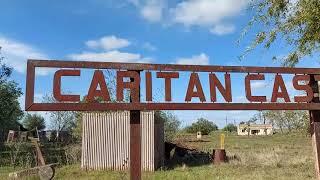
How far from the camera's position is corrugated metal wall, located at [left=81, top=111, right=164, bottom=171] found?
68.8 ft

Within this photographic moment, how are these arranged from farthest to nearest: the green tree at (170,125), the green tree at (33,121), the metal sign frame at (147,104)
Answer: the green tree at (33,121)
the green tree at (170,125)
the metal sign frame at (147,104)

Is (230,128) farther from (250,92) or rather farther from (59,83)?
(59,83)

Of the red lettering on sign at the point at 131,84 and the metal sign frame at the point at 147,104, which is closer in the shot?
the metal sign frame at the point at 147,104

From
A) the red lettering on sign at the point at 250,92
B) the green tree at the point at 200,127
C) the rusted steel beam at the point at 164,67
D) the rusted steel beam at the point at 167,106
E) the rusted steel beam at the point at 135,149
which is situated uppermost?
the green tree at the point at 200,127

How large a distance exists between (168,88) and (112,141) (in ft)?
40.1

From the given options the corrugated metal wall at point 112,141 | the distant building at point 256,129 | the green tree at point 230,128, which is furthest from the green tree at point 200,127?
the corrugated metal wall at point 112,141

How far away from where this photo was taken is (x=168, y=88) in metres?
9.28

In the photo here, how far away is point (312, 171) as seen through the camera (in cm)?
1894

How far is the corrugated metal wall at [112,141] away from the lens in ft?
68.8

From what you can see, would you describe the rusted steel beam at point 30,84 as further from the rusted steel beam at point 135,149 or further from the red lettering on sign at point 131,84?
the rusted steel beam at point 135,149

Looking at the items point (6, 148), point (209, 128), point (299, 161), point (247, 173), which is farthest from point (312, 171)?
point (209, 128)

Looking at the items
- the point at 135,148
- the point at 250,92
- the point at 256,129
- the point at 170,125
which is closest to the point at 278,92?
the point at 250,92

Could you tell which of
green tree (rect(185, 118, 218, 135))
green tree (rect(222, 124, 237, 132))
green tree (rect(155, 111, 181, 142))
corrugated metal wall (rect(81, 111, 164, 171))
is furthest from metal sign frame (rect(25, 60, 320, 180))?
green tree (rect(222, 124, 237, 132))

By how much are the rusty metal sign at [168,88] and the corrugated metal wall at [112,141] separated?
37.8 feet
